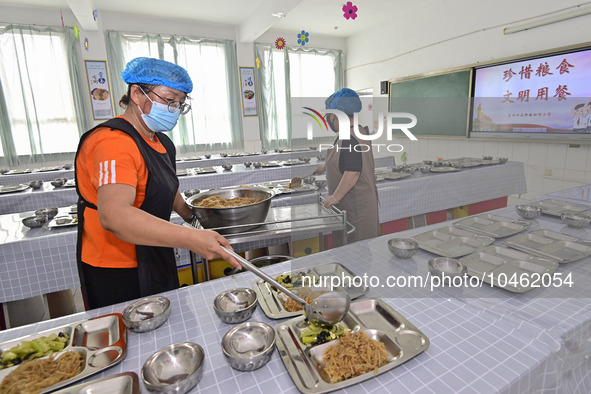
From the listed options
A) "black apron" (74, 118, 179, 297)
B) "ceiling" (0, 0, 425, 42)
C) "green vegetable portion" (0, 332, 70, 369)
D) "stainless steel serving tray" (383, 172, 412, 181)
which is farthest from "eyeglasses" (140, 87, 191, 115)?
"ceiling" (0, 0, 425, 42)

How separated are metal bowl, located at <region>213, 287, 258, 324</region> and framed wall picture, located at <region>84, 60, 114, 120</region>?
576 cm

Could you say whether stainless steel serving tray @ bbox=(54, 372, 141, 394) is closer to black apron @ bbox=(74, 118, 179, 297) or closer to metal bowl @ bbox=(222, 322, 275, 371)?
metal bowl @ bbox=(222, 322, 275, 371)

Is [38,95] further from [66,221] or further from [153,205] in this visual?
[153,205]

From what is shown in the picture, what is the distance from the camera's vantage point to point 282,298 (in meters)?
1.12

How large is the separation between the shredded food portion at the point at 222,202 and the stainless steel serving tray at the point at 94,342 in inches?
24.2

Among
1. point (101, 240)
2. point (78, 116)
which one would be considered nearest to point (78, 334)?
point (101, 240)

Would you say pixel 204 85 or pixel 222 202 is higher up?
pixel 204 85

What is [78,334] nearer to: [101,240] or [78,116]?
[101,240]

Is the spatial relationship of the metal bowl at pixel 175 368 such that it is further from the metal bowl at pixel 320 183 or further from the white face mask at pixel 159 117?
the metal bowl at pixel 320 183

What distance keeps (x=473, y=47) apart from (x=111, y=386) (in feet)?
18.8

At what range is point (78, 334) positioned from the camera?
3.08 feet

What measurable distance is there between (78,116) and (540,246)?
644cm

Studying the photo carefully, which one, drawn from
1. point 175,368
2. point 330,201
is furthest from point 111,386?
point 330,201

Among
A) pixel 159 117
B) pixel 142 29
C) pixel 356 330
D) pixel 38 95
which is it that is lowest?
pixel 356 330
